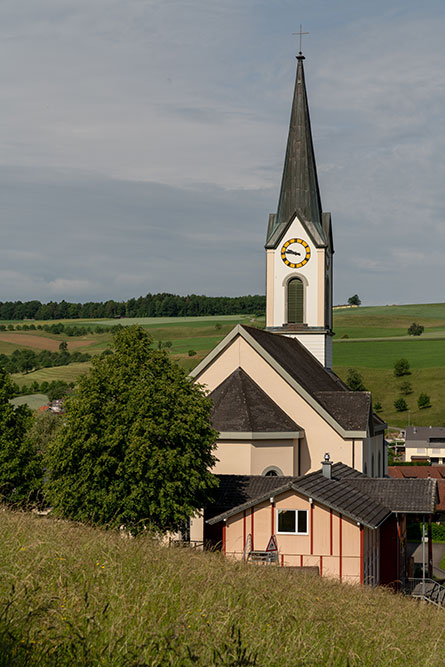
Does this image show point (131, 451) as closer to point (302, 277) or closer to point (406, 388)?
point (302, 277)

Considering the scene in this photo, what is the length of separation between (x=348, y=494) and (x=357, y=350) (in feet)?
445

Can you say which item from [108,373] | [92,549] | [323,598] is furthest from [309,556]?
[92,549]

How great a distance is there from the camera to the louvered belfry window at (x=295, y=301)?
44375mm

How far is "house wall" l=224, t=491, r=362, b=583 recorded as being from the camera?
23.3 meters

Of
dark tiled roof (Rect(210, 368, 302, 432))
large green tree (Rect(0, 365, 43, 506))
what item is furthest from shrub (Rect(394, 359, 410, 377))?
large green tree (Rect(0, 365, 43, 506))

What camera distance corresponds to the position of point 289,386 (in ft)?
108

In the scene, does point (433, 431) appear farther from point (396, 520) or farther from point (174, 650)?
point (174, 650)

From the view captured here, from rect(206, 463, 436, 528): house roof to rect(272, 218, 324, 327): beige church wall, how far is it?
15.9m

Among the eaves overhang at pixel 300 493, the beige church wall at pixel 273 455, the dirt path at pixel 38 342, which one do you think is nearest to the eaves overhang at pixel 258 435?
the beige church wall at pixel 273 455

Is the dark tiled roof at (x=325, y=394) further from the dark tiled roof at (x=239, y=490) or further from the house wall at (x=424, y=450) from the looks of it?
the house wall at (x=424, y=450)

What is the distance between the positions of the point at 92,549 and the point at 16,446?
2164 centimetres

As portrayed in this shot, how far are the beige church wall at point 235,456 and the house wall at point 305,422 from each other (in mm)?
3435

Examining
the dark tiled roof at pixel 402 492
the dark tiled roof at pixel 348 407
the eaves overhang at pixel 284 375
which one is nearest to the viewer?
the dark tiled roof at pixel 402 492

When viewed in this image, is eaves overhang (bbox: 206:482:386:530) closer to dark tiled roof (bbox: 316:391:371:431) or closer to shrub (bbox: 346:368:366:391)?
dark tiled roof (bbox: 316:391:371:431)
